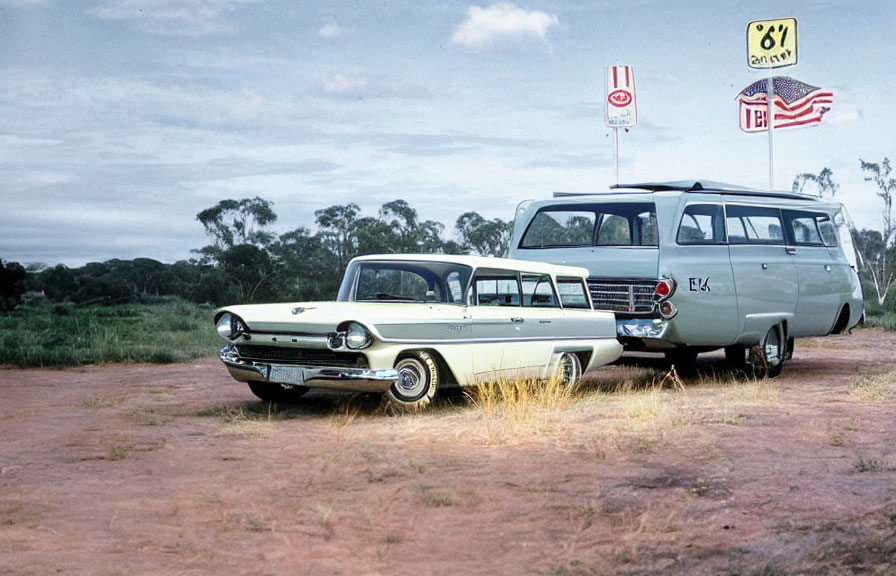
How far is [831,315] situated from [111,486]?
36.0 ft

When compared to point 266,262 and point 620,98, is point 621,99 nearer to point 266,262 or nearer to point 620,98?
point 620,98

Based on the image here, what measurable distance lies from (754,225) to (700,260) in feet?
4.54

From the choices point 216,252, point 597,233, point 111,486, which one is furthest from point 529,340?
point 216,252

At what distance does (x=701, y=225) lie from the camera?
1326 cm

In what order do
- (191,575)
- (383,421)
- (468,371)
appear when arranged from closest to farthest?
(191,575)
(383,421)
(468,371)

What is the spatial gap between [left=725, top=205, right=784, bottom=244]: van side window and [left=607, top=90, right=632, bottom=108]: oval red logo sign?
12025 mm

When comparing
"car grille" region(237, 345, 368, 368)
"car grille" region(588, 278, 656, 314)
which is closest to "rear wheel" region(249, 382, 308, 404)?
"car grille" region(237, 345, 368, 368)

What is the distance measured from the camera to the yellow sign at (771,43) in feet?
92.3

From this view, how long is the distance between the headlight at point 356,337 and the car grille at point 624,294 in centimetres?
415

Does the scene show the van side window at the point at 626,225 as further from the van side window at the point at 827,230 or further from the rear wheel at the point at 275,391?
the rear wheel at the point at 275,391

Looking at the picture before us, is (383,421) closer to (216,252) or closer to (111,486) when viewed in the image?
(111,486)

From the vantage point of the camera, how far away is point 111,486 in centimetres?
745

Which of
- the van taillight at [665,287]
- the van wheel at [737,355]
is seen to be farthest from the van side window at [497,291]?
the van wheel at [737,355]

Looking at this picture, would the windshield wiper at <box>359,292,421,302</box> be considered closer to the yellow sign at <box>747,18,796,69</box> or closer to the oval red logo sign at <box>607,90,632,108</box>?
the oval red logo sign at <box>607,90,632,108</box>
